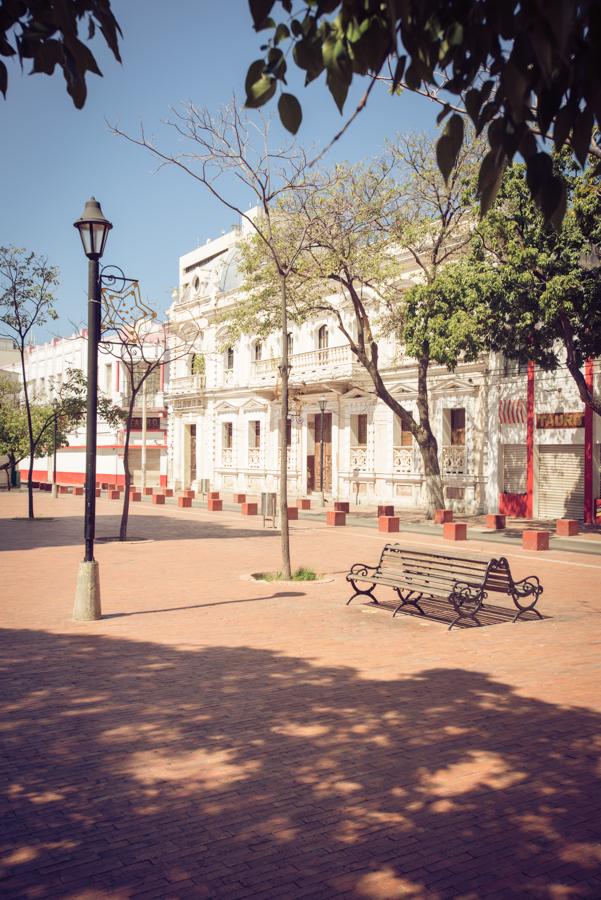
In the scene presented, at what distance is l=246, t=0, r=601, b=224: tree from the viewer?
286 centimetres

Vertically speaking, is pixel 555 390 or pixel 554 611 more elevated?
pixel 555 390

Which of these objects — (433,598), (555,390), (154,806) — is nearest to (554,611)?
(433,598)

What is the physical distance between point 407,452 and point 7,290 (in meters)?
15.4

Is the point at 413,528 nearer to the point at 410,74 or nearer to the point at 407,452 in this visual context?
the point at 407,452

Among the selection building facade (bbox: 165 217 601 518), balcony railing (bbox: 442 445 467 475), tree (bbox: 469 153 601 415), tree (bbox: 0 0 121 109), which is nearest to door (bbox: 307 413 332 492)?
building facade (bbox: 165 217 601 518)

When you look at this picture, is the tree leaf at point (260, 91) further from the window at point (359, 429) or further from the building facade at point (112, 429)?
the building facade at point (112, 429)

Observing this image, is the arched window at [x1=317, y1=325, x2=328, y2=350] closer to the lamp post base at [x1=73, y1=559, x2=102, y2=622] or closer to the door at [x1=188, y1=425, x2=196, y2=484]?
the door at [x1=188, y1=425, x2=196, y2=484]

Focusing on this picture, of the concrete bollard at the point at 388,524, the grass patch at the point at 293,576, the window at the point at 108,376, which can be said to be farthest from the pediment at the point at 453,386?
the window at the point at 108,376

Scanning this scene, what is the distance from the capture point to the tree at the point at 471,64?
2863 mm

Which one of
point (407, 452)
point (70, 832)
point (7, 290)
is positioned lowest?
point (70, 832)

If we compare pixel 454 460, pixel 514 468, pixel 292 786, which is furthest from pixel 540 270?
pixel 292 786

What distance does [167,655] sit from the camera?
8.42 m

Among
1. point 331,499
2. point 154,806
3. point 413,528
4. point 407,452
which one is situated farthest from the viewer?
point 331,499

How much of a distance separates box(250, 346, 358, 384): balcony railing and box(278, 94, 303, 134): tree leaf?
95.7ft
